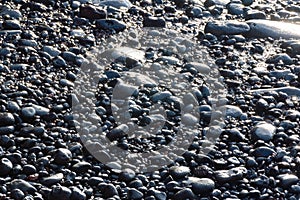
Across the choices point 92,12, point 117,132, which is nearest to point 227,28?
point 92,12

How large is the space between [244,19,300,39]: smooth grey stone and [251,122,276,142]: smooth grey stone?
1.75 meters

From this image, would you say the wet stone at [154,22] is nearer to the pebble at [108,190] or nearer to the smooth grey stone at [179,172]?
the smooth grey stone at [179,172]

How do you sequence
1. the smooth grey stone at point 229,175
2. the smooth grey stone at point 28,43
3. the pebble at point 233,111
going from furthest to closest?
the smooth grey stone at point 28,43 → the pebble at point 233,111 → the smooth grey stone at point 229,175

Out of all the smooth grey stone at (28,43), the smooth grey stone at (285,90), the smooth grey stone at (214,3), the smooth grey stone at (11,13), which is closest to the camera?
the smooth grey stone at (285,90)

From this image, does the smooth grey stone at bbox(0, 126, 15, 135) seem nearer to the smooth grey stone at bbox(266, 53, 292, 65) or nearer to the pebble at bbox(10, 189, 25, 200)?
the pebble at bbox(10, 189, 25, 200)

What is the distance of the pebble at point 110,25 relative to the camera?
6633 millimetres

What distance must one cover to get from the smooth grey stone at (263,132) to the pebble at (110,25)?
2.18 metres

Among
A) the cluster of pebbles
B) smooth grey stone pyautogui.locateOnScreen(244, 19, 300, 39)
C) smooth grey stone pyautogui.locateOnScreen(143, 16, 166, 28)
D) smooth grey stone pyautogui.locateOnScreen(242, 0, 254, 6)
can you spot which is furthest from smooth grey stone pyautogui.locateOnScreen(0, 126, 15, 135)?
smooth grey stone pyautogui.locateOnScreen(242, 0, 254, 6)

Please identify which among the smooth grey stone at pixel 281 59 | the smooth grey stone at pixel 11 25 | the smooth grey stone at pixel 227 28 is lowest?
the smooth grey stone at pixel 11 25

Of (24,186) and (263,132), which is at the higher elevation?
(263,132)

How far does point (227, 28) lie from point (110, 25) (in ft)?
4.26

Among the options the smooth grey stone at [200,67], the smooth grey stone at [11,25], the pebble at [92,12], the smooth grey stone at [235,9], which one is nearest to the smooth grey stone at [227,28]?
the smooth grey stone at [235,9]

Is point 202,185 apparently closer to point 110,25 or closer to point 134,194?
point 134,194

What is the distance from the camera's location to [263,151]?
487cm
